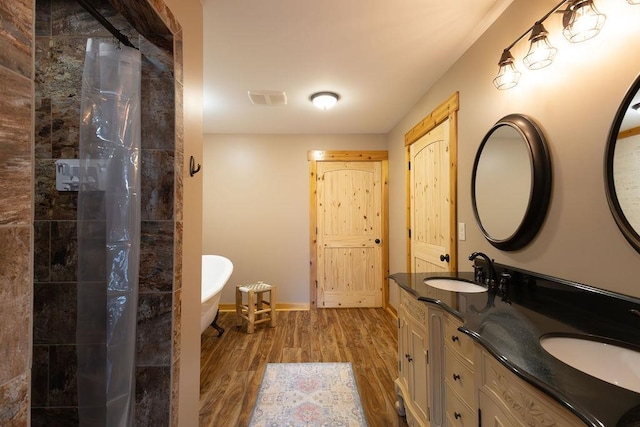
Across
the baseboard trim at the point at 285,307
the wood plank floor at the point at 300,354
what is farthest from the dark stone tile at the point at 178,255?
the baseboard trim at the point at 285,307

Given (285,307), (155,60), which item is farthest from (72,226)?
(285,307)

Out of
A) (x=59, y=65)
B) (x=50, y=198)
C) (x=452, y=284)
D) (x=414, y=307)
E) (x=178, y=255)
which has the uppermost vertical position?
(x=59, y=65)

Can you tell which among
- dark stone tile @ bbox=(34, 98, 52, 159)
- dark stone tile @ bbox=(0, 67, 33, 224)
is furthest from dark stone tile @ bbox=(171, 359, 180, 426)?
dark stone tile @ bbox=(34, 98, 52, 159)

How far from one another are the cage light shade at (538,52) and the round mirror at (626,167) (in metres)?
0.38

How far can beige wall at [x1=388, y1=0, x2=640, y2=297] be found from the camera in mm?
1000

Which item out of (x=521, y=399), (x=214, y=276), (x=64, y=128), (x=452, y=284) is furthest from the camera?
(x=214, y=276)

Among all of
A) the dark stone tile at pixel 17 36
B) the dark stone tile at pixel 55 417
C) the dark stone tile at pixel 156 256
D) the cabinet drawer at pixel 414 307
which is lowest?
the dark stone tile at pixel 55 417

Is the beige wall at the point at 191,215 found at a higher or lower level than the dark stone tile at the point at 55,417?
higher

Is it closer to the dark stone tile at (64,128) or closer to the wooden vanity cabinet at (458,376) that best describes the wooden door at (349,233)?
the wooden vanity cabinet at (458,376)

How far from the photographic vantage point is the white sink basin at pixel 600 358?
83cm

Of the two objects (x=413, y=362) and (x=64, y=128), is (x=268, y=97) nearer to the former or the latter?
(x=64, y=128)

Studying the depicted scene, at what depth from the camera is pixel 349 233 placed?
392cm

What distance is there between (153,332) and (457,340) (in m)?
1.33

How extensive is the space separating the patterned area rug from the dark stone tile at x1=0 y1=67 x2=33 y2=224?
1843 millimetres
